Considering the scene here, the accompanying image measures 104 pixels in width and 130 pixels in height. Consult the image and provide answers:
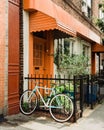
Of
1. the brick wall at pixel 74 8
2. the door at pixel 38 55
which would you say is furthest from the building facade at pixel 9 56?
the brick wall at pixel 74 8

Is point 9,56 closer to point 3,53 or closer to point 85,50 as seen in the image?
point 3,53

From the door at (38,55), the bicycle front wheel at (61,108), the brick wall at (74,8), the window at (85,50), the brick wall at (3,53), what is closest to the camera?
the brick wall at (3,53)

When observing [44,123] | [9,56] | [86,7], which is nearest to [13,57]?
[9,56]

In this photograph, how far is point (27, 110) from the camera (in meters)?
9.64

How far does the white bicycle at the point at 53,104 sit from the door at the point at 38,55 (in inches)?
89.9

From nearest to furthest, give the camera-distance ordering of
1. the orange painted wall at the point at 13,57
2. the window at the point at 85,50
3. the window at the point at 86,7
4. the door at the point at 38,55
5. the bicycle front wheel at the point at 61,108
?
the bicycle front wheel at the point at 61,108 → the orange painted wall at the point at 13,57 → the door at the point at 38,55 → the window at the point at 86,7 → the window at the point at 85,50

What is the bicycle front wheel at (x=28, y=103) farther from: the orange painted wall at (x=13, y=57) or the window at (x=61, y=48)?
the window at (x=61, y=48)

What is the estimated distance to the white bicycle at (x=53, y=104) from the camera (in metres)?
8.91

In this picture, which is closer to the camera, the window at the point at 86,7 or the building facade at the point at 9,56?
the building facade at the point at 9,56

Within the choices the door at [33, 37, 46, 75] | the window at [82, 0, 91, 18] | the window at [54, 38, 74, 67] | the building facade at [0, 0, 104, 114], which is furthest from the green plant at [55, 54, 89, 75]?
the window at [82, 0, 91, 18]

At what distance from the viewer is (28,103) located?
9734 millimetres

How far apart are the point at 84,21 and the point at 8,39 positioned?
11.0 metres

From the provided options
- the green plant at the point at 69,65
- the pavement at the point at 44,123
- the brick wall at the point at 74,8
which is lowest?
the pavement at the point at 44,123

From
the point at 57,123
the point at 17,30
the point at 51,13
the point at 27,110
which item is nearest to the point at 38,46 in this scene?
the point at 51,13
